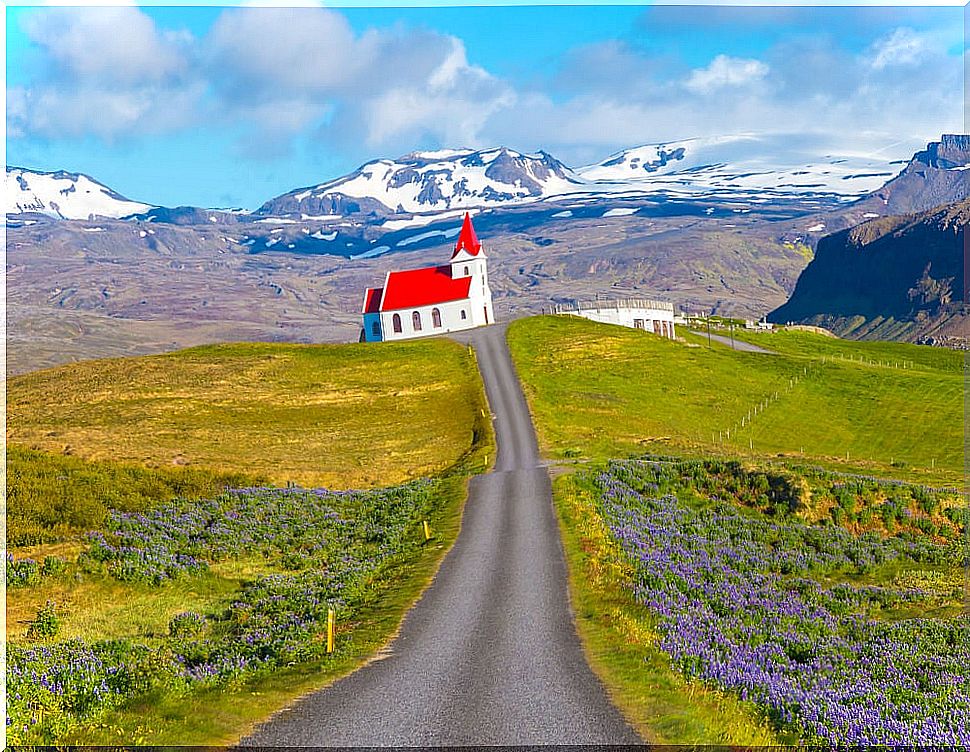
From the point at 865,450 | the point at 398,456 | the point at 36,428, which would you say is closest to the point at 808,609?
the point at 398,456

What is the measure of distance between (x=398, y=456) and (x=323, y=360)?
43134mm

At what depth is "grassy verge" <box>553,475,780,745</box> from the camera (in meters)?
14.4

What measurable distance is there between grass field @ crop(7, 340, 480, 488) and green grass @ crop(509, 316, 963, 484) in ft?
29.5

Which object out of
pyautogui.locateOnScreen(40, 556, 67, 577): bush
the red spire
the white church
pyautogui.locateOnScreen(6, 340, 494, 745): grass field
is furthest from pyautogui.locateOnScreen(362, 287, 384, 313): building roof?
pyautogui.locateOnScreen(40, 556, 67, 577): bush

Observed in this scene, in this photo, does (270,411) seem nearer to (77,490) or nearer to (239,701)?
(77,490)

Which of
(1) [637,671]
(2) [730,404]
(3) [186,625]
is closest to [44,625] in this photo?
(3) [186,625]

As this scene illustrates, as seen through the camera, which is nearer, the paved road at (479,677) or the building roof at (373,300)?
the paved road at (479,677)

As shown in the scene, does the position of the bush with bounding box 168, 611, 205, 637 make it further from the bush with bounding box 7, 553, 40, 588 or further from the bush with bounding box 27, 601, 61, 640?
the bush with bounding box 7, 553, 40, 588

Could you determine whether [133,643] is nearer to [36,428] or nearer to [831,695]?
[831,695]

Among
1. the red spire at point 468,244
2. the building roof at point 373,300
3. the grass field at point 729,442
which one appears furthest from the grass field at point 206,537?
the red spire at point 468,244

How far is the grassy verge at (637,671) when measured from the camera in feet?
47.2

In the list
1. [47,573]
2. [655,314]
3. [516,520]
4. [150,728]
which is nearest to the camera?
[150,728]

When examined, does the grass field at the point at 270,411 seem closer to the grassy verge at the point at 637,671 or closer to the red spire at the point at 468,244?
the grassy verge at the point at 637,671

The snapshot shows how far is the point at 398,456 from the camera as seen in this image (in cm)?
6731
